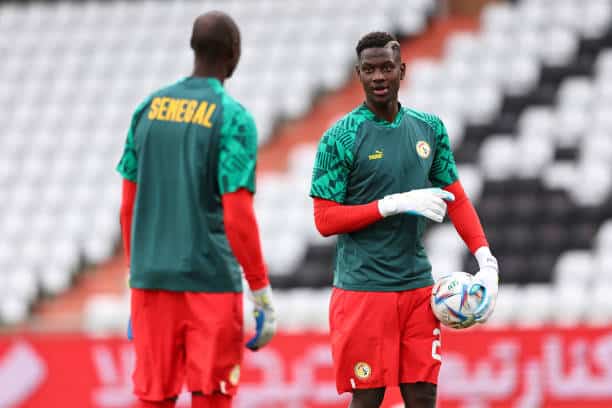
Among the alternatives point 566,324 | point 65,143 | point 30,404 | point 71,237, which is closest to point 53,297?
point 71,237

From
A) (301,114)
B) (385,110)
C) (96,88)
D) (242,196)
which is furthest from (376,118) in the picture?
(96,88)

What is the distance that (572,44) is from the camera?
13703 mm

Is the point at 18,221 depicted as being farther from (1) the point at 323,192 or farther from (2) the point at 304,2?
(1) the point at 323,192

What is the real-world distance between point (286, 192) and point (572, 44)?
381cm

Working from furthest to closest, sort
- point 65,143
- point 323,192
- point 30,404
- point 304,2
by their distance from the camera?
point 304,2 < point 65,143 < point 30,404 < point 323,192

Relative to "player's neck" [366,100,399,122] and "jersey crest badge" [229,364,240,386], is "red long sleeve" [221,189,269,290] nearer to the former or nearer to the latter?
"jersey crest badge" [229,364,240,386]

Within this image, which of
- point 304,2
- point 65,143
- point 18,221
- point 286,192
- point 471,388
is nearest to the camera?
point 471,388

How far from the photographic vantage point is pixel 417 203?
4809mm

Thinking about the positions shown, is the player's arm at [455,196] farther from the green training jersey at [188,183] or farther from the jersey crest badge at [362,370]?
the green training jersey at [188,183]

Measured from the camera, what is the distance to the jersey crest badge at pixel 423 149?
507 cm

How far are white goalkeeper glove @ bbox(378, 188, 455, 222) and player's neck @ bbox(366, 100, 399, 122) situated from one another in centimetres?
39

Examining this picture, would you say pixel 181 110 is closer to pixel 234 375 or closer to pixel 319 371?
pixel 234 375

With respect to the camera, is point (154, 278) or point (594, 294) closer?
point (154, 278)

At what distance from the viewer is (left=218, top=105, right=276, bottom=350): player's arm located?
4367 millimetres
